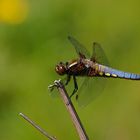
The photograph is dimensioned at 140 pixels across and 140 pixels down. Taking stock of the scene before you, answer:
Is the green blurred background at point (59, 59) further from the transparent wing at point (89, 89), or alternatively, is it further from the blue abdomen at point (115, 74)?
the transparent wing at point (89, 89)

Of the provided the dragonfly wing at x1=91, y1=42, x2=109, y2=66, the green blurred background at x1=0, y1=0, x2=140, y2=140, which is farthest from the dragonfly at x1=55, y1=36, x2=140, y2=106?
the green blurred background at x1=0, y1=0, x2=140, y2=140

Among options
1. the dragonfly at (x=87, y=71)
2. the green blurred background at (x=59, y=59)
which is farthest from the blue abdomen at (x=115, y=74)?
the green blurred background at (x=59, y=59)

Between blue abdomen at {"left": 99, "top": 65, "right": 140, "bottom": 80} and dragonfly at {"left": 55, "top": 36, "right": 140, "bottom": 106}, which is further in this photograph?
blue abdomen at {"left": 99, "top": 65, "right": 140, "bottom": 80}

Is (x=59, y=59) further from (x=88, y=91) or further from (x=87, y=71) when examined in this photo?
(x=88, y=91)

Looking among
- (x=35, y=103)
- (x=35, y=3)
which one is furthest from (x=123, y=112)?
(x=35, y=3)

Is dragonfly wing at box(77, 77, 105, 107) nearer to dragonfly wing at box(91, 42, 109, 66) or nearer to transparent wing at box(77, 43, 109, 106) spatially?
transparent wing at box(77, 43, 109, 106)

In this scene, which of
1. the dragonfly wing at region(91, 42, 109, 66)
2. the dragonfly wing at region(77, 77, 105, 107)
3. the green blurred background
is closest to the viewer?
the dragonfly wing at region(77, 77, 105, 107)

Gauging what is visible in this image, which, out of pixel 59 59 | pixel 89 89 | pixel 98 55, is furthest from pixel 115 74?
pixel 59 59
